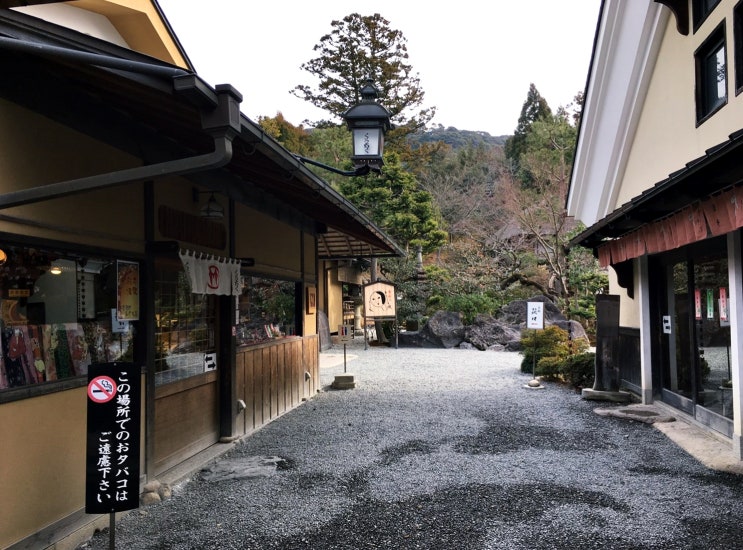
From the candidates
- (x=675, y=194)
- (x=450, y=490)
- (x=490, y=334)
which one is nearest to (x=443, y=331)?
(x=490, y=334)

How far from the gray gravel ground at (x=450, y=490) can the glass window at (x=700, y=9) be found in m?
5.52

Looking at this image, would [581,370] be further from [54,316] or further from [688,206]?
[54,316]

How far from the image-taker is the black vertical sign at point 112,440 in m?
3.67

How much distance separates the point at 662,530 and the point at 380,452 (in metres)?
3.17

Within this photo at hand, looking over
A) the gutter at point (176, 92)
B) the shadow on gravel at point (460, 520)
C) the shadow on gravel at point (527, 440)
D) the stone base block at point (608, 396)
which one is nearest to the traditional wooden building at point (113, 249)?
the gutter at point (176, 92)

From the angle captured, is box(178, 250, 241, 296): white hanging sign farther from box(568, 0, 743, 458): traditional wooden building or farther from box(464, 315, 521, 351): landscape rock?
box(464, 315, 521, 351): landscape rock

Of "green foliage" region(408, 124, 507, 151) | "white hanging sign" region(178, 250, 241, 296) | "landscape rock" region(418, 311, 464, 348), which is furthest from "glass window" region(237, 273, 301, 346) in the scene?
"green foliage" region(408, 124, 507, 151)

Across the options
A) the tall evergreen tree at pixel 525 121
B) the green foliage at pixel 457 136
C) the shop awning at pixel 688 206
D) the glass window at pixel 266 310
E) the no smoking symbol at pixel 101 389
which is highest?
the green foliage at pixel 457 136

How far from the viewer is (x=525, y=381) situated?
12.2m

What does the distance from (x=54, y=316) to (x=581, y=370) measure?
32.1 ft

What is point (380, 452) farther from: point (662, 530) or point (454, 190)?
point (454, 190)

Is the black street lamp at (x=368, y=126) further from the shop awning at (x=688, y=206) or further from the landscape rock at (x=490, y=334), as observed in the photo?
the landscape rock at (x=490, y=334)

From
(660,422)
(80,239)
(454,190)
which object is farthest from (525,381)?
(454,190)

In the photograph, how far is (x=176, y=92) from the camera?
303 cm
